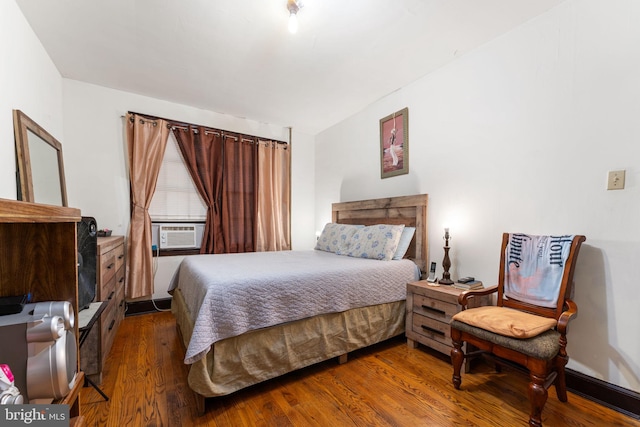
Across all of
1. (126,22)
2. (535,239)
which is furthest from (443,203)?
(126,22)

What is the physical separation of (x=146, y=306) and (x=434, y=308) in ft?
10.1

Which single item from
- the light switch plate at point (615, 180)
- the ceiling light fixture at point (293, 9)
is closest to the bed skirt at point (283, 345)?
the light switch plate at point (615, 180)

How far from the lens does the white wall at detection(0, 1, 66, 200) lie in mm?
1706

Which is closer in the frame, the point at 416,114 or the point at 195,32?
the point at 195,32

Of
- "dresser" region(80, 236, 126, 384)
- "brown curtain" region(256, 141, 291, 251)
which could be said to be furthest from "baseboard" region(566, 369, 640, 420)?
"brown curtain" region(256, 141, 291, 251)

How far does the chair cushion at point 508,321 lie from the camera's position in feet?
4.72

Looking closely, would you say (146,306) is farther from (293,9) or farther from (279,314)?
(293,9)

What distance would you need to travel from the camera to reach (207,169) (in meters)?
3.44

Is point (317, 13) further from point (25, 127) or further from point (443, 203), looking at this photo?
point (25, 127)

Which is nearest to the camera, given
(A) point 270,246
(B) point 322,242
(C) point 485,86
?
(C) point 485,86

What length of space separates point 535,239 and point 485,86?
1.29m

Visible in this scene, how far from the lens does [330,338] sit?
6.52ft

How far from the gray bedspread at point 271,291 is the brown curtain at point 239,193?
119 centimetres

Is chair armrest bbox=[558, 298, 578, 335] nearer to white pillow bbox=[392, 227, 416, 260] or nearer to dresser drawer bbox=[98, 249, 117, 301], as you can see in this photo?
white pillow bbox=[392, 227, 416, 260]
